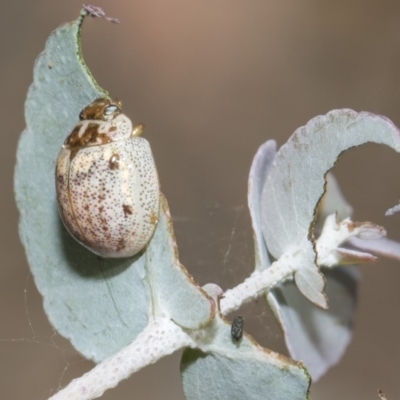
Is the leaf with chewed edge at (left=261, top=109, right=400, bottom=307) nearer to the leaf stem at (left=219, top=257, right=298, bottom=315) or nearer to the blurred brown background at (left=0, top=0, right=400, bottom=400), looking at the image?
the leaf stem at (left=219, top=257, right=298, bottom=315)

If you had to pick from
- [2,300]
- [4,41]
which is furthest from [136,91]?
[2,300]

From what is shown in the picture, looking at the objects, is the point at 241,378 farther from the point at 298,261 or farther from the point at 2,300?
the point at 2,300

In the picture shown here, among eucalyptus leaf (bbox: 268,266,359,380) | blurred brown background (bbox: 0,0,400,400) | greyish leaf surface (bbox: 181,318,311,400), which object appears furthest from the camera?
blurred brown background (bbox: 0,0,400,400)

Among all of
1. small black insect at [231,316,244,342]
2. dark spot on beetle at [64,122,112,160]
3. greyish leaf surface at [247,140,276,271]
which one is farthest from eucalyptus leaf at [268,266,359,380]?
dark spot on beetle at [64,122,112,160]

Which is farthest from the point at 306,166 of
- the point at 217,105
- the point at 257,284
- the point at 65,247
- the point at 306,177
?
the point at 217,105

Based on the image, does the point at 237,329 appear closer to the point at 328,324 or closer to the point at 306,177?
the point at 306,177

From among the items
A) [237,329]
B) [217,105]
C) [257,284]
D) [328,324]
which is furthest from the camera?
[217,105]
